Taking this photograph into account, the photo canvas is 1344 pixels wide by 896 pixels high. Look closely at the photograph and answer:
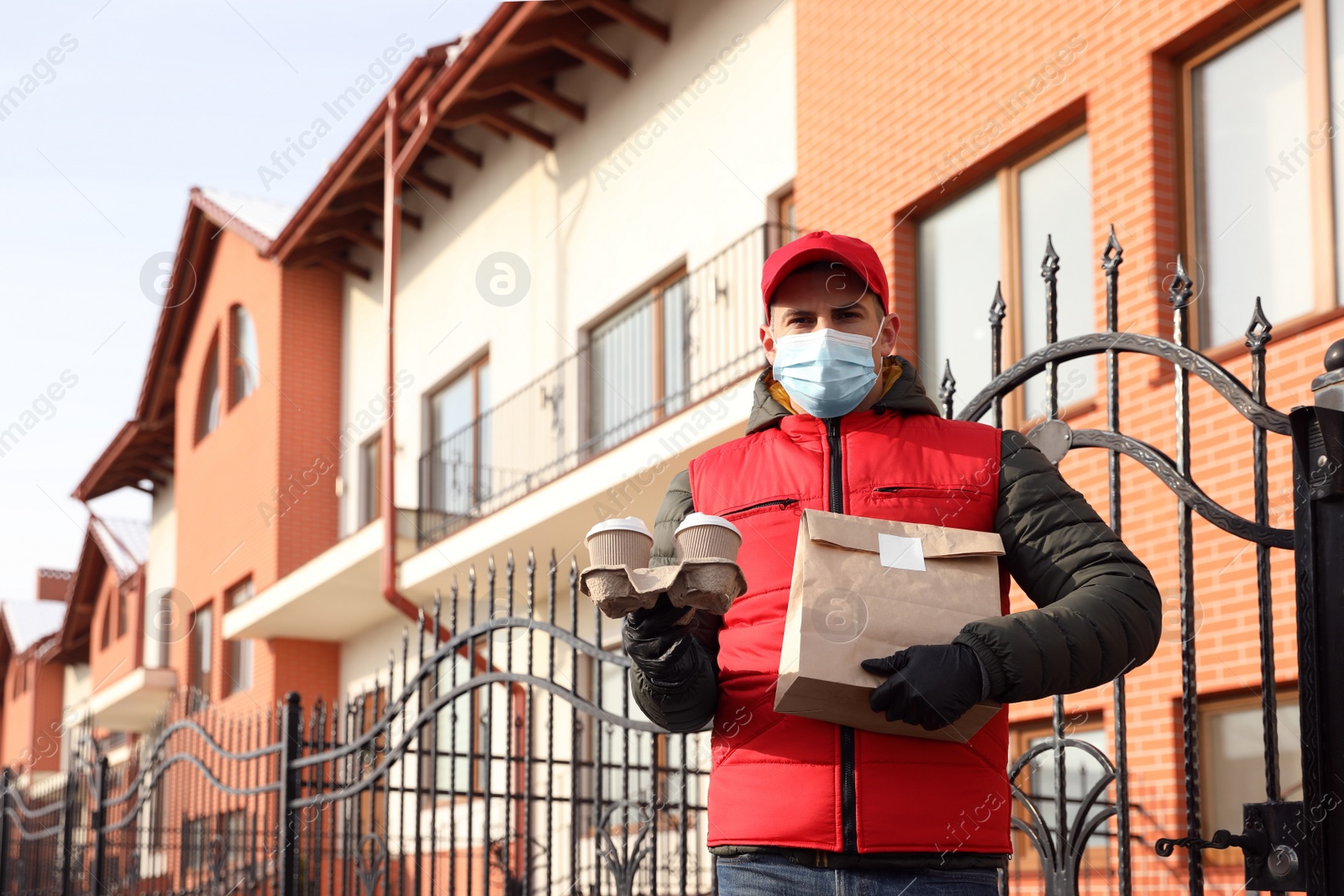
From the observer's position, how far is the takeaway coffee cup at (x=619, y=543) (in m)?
2.52

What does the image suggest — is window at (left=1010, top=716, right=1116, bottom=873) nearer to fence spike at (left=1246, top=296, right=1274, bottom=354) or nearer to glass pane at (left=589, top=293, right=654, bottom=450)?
fence spike at (left=1246, top=296, right=1274, bottom=354)

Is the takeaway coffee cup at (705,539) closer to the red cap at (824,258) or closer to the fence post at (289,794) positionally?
the red cap at (824,258)

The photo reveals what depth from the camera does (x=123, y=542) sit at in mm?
30406

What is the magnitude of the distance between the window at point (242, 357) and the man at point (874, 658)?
19.8 metres

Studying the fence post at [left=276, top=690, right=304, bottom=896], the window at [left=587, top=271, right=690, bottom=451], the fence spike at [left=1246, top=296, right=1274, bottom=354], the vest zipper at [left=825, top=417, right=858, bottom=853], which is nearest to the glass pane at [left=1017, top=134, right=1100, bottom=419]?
the window at [left=587, top=271, right=690, bottom=451]

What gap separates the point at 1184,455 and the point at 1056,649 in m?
1.50

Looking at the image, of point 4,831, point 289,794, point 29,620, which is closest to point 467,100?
point 4,831

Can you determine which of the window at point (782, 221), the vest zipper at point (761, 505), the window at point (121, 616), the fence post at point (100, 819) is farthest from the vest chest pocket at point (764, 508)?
the window at point (121, 616)

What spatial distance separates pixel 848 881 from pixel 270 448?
18685 millimetres

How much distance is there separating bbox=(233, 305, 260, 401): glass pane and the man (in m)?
19.5

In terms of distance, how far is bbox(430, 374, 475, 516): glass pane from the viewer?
1623cm

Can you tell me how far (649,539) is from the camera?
255 cm

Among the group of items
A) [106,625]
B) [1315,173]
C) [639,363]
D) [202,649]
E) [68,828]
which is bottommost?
[68,828]

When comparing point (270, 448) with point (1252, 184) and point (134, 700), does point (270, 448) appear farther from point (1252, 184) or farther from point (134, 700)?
point (1252, 184)
